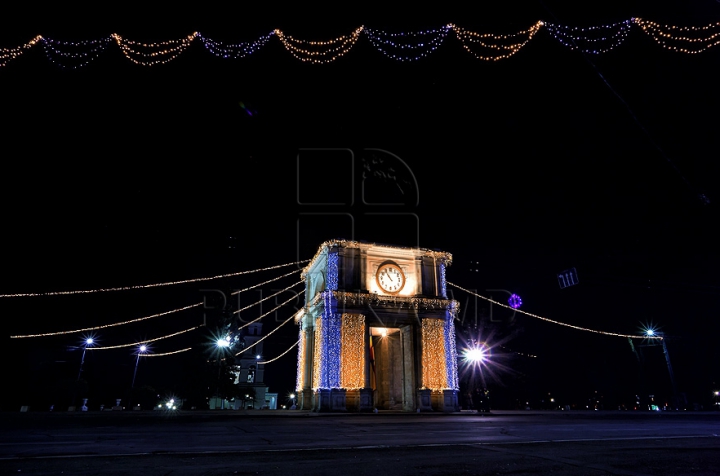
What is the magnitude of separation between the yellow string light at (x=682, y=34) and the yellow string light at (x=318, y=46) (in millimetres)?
9397

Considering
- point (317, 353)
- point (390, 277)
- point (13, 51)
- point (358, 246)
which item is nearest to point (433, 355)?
point (390, 277)

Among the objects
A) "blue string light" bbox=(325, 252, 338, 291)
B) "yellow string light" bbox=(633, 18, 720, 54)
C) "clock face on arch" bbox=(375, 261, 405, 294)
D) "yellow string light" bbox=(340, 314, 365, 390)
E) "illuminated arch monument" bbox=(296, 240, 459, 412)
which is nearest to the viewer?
"yellow string light" bbox=(633, 18, 720, 54)

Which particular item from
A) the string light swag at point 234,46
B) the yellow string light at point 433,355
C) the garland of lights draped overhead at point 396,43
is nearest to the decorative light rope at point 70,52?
the garland of lights draped overhead at point 396,43

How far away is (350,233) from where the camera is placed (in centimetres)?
2695

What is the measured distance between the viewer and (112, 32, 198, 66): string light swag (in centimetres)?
1353

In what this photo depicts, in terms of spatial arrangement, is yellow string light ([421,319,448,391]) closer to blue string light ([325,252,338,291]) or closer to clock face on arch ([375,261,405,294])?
clock face on arch ([375,261,405,294])

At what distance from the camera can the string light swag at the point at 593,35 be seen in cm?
1301

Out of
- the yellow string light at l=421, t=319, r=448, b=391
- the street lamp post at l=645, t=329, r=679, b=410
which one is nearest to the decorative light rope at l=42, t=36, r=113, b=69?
the yellow string light at l=421, t=319, r=448, b=391

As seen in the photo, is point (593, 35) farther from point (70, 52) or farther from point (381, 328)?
point (381, 328)

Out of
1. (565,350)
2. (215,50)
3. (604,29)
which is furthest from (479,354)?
(215,50)

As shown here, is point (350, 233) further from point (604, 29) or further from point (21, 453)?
point (21, 453)

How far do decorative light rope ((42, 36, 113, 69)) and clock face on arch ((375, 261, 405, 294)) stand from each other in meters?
18.4

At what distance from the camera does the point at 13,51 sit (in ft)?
44.1

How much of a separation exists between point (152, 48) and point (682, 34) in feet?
57.9
